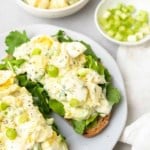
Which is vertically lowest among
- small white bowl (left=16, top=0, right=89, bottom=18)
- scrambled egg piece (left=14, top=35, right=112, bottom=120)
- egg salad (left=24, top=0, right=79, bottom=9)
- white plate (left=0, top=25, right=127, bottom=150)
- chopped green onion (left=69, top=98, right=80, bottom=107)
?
white plate (left=0, top=25, right=127, bottom=150)

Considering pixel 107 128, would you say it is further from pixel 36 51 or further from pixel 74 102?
pixel 36 51

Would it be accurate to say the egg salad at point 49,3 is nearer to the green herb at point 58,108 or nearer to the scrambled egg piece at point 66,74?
the scrambled egg piece at point 66,74

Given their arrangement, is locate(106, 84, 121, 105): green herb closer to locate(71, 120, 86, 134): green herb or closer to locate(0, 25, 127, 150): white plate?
locate(0, 25, 127, 150): white plate

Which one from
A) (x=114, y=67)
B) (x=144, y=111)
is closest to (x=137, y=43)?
(x=114, y=67)

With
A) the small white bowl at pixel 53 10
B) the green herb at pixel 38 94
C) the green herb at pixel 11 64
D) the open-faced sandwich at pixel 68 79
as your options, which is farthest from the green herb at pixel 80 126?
the small white bowl at pixel 53 10

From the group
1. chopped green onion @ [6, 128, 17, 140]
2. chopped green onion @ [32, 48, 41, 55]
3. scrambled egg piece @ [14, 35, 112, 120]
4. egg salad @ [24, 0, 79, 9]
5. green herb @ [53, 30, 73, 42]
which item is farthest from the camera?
egg salad @ [24, 0, 79, 9]

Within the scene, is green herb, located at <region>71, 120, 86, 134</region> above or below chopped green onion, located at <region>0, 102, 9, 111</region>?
below

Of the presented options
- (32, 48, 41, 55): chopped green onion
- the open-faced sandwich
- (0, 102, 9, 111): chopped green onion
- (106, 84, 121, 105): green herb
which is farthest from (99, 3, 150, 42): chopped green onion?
(0, 102, 9, 111): chopped green onion

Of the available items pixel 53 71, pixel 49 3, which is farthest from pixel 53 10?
pixel 53 71
